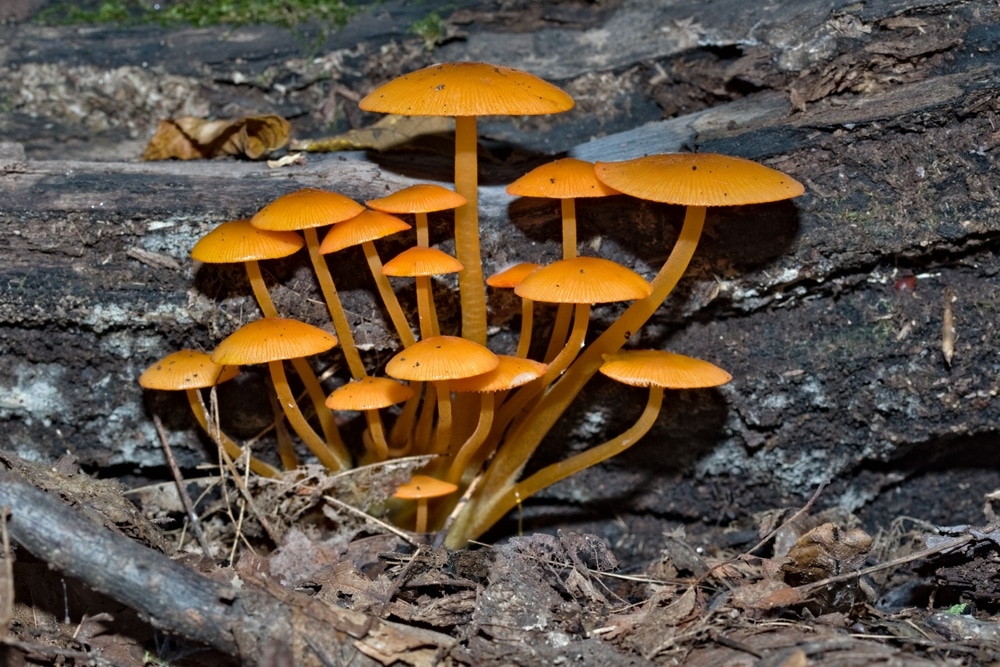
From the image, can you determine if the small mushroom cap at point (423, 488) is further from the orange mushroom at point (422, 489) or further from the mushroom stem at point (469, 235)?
the mushroom stem at point (469, 235)

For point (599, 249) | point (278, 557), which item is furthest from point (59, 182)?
point (599, 249)

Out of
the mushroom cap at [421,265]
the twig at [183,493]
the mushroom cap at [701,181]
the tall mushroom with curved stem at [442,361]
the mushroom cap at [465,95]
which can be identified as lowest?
the twig at [183,493]

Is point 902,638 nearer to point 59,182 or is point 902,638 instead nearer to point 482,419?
point 482,419

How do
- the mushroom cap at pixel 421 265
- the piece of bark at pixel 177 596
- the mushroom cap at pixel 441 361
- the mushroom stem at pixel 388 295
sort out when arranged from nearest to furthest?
the piece of bark at pixel 177 596
the mushroom cap at pixel 441 361
the mushroom cap at pixel 421 265
the mushroom stem at pixel 388 295

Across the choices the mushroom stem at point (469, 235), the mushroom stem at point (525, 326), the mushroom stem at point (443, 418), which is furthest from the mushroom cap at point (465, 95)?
the mushroom stem at point (443, 418)

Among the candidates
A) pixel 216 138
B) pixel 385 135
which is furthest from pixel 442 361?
pixel 216 138

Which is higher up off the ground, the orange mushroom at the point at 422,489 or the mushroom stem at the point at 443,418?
the mushroom stem at the point at 443,418

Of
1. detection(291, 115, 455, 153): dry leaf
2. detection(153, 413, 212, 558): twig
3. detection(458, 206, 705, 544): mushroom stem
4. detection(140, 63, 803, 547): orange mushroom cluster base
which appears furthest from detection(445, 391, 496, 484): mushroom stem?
detection(291, 115, 455, 153): dry leaf
